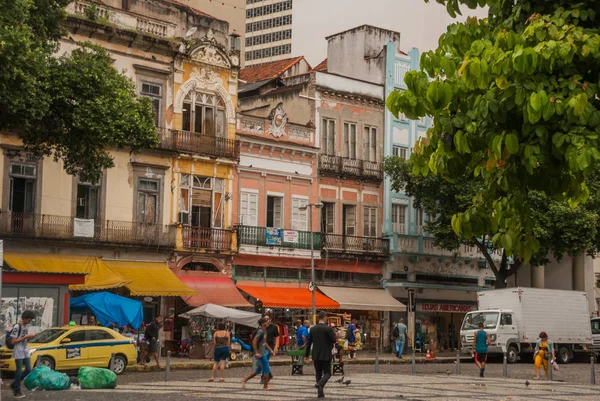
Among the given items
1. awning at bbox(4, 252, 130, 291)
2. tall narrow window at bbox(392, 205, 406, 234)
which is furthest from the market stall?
tall narrow window at bbox(392, 205, 406, 234)

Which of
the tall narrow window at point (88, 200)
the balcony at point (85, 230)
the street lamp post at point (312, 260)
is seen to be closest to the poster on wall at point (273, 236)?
the street lamp post at point (312, 260)

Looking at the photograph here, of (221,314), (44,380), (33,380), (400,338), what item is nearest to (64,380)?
(44,380)

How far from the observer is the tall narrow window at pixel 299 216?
149 ft

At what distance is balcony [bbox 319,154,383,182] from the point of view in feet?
153

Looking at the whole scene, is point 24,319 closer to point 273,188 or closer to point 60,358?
point 60,358

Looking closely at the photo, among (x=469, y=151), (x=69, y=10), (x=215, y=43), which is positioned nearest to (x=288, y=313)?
(x=215, y=43)

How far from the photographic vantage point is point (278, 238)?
1724 inches

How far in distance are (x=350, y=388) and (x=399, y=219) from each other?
85.8 ft

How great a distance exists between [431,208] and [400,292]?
5.31m

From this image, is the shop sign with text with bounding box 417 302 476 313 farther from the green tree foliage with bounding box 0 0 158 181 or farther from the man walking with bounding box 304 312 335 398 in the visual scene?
the man walking with bounding box 304 312 335 398

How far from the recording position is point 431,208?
45.5 meters

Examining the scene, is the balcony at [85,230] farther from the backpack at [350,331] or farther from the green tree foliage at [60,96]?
the backpack at [350,331]

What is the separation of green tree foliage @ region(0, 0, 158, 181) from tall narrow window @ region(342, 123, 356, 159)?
17680 mm

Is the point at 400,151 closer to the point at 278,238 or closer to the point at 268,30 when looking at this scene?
the point at 278,238
